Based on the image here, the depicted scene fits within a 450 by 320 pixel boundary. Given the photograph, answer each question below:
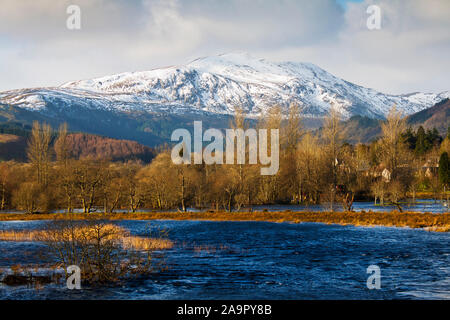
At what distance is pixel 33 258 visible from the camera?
25.3 metres

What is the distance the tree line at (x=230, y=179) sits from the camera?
6156 cm

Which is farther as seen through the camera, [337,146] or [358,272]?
[337,146]

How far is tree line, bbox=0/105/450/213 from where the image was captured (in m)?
61.6

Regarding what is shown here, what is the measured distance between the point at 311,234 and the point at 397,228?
923cm

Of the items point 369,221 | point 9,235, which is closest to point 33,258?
point 9,235

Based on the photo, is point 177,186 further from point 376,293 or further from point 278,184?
point 376,293

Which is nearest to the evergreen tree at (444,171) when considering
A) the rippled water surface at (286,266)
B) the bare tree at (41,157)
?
the rippled water surface at (286,266)

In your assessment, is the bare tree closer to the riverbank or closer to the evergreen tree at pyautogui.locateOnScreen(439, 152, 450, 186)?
the riverbank

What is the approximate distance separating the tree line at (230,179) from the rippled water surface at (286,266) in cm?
2333

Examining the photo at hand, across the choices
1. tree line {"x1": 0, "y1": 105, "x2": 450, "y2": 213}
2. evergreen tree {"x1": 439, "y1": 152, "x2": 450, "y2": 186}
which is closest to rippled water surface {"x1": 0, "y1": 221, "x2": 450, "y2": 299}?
tree line {"x1": 0, "y1": 105, "x2": 450, "y2": 213}

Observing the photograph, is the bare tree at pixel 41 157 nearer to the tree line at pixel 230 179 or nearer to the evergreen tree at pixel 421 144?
the tree line at pixel 230 179

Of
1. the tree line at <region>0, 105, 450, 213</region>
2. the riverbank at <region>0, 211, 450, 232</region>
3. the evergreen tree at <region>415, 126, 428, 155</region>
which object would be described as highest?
the evergreen tree at <region>415, 126, 428, 155</region>

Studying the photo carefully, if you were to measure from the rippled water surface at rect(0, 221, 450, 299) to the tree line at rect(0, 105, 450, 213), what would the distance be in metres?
23.3

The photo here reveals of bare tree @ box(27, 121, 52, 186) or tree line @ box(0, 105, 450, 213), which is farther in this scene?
bare tree @ box(27, 121, 52, 186)
